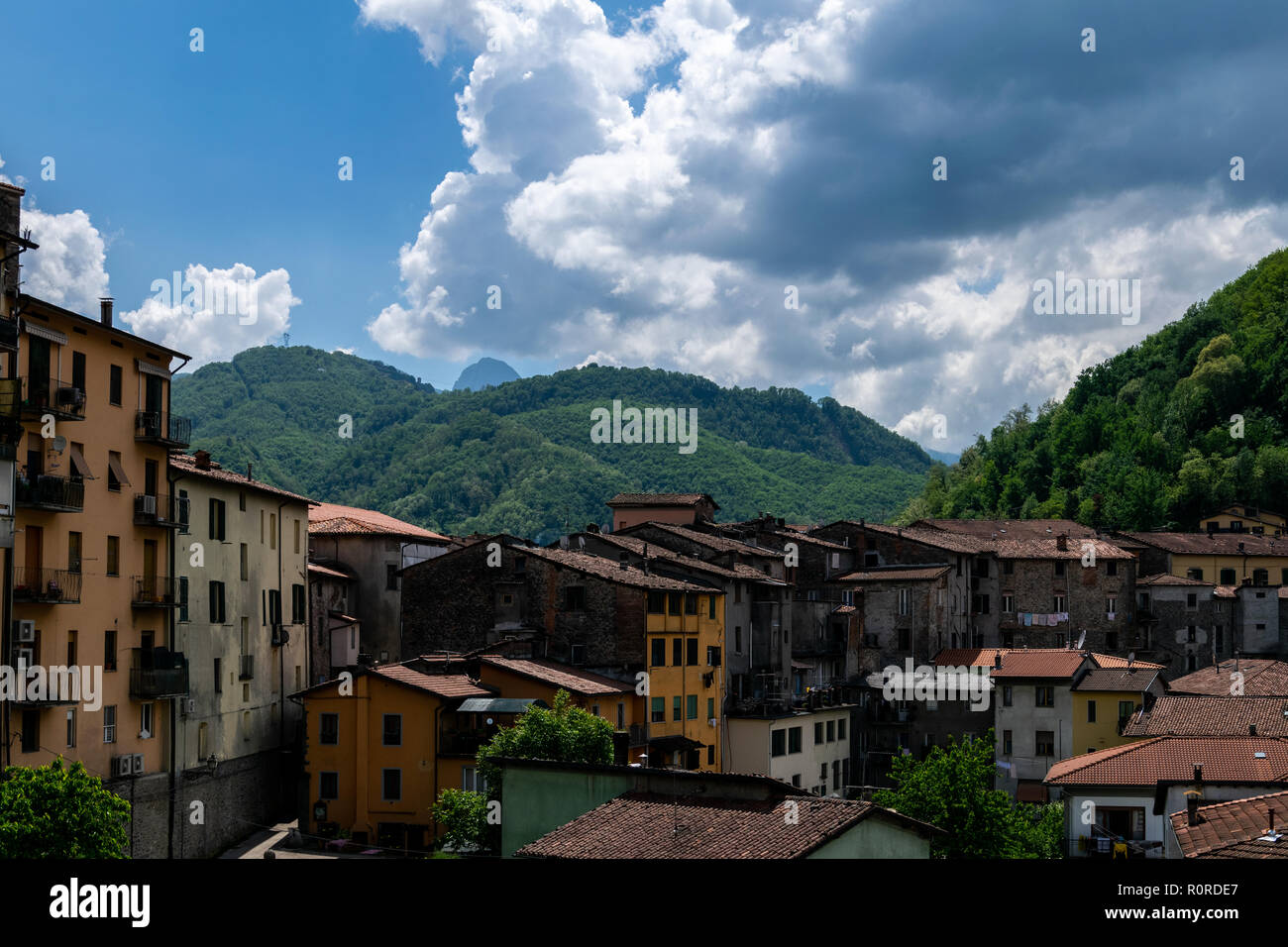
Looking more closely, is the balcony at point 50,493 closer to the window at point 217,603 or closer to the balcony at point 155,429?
the balcony at point 155,429

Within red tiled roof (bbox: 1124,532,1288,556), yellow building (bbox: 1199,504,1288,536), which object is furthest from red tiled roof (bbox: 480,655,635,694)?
yellow building (bbox: 1199,504,1288,536)

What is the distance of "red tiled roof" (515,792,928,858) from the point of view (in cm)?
2628

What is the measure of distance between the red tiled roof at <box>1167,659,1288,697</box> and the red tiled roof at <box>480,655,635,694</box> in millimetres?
30538

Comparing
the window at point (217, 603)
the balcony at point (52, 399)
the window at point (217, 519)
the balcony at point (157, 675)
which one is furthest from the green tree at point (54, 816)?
the window at point (217, 519)

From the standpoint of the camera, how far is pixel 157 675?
49.6 m

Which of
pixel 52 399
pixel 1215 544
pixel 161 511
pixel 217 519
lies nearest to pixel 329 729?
pixel 217 519

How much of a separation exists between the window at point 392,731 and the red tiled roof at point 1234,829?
30.6 meters

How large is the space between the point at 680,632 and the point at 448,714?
15304 millimetres

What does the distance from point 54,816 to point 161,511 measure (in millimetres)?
18323

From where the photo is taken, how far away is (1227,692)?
70.9 metres

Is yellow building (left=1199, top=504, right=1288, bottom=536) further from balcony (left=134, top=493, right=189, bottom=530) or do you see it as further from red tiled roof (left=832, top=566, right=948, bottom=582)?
balcony (left=134, top=493, right=189, bottom=530)

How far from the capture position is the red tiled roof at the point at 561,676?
186ft
